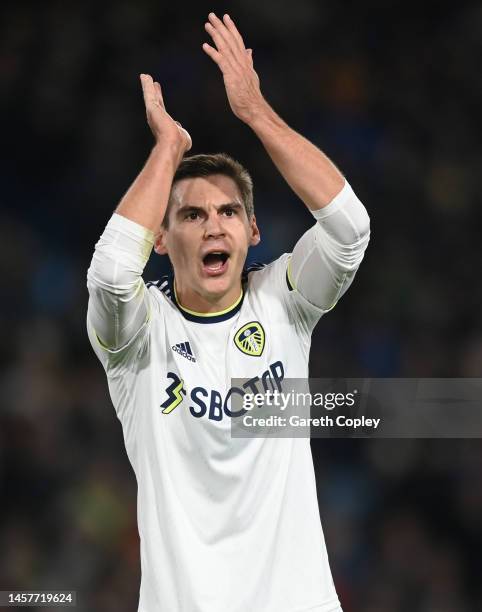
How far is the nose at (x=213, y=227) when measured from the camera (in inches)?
110

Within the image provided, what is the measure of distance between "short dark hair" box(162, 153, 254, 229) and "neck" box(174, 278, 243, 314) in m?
0.24

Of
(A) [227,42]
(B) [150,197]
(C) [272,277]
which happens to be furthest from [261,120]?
(C) [272,277]

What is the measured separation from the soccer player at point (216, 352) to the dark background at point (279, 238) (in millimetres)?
2312

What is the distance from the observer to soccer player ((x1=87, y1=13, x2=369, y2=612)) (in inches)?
102

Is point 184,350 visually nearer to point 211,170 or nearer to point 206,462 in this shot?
point 206,462

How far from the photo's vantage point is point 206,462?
268 cm

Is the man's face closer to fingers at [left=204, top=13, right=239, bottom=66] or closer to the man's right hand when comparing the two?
the man's right hand

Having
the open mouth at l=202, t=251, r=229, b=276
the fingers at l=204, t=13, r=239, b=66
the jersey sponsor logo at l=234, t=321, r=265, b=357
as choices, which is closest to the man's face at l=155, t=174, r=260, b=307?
the open mouth at l=202, t=251, r=229, b=276

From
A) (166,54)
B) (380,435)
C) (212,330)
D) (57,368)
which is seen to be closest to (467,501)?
(380,435)

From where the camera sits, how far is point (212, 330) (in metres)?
2.85

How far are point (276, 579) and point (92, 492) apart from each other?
2578mm

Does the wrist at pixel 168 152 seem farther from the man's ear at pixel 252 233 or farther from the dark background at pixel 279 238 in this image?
the dark background at pixel 279 238

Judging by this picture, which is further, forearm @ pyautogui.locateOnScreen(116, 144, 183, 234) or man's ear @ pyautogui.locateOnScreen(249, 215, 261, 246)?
man's ear @ pyautogui.locateOnScreen(249, 215, 261, 246)

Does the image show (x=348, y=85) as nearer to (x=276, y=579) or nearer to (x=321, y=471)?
(x=321, y=471)
